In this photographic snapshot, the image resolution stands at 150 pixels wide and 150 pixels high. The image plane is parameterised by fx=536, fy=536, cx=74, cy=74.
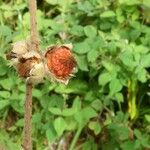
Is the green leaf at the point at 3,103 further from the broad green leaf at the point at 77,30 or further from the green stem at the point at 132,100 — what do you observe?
the green stem at the point at 132,100

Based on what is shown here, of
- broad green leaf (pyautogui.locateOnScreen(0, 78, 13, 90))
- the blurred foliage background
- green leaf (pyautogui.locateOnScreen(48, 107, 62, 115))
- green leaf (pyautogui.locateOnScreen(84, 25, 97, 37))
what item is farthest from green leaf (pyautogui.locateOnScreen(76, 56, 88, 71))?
broad green leaf (pyautogui.locateOnScreen(0, 78, 13, 90))

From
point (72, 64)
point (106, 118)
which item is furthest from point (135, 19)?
point (72, 64)

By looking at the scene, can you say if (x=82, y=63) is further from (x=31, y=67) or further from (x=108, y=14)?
(x=31, y=67)

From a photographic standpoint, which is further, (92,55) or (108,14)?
(108,14)

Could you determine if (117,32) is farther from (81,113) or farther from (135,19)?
(81,113)

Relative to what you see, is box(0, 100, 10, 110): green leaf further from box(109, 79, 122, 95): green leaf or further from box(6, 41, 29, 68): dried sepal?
box(6, 41, 29, 68): dried sepal

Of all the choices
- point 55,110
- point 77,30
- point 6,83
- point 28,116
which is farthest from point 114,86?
point 28,116
